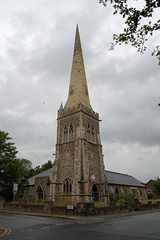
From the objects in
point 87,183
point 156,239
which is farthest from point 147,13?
point 87,183

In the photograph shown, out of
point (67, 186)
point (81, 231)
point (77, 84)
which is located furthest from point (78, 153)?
point (81, 231)

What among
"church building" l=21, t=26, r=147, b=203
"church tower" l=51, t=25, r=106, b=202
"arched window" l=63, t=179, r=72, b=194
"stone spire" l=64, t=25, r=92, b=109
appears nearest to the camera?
"church tower" l=51, t=25, r=106, b=202

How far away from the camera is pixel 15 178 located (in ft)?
111

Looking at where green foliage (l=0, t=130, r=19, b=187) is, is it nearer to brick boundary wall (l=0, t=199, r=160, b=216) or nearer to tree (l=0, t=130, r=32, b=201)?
tree (l=0, t=130, r=32, b=201)

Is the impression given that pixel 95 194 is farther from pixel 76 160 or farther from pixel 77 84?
pixel 77 84

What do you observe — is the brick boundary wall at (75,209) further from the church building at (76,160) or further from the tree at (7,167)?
the tree at (7,167)

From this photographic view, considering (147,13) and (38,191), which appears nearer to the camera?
(147,13)

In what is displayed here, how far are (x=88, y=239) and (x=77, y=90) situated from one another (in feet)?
88.8

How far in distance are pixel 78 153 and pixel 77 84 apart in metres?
13.8

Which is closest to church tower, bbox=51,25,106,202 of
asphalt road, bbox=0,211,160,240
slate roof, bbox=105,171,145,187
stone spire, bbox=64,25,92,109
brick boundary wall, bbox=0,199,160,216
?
stone spire, bbox=64,25,92,109

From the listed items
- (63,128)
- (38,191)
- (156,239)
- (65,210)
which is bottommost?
(156,239)

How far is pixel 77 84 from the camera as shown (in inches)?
1302

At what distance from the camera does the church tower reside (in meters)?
23.7

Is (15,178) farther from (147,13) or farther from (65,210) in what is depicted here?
(147,13)
